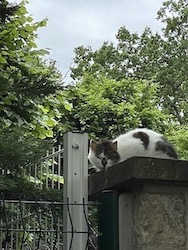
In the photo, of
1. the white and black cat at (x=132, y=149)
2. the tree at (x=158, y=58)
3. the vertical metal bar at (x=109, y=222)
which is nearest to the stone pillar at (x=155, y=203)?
the vertical metal bar at (x=109, y=222)

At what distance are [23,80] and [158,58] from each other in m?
14.2

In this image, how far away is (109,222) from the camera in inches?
80.5

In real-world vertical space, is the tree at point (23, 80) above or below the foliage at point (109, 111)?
below

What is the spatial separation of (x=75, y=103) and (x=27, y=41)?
336 cm

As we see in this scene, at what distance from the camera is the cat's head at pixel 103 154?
310 centimetres

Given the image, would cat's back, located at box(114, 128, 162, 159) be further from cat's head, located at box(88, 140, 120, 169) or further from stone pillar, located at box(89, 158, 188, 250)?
stone pillar, located at box(89, 158, 188, 250)

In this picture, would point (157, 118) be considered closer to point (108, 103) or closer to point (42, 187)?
point (108, 103)

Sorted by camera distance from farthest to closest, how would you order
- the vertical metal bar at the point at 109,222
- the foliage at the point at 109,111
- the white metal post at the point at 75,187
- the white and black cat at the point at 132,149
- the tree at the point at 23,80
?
the foliage at the point at 109,111, the tree at the point at 23,80, the white and black cat at the point at 132,149, the white metal post at the point at 75,187, the vertical metal bar at the point at 109,222

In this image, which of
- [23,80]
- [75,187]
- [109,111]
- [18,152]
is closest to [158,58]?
[109,111]

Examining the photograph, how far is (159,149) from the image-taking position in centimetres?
302

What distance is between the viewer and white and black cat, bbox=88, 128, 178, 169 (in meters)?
3.01

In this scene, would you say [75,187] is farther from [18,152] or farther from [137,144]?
[18,152]

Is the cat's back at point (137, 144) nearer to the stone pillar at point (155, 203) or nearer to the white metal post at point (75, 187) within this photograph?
the white metal post at point (75, 187)

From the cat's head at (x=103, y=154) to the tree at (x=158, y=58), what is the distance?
13.5 metres
